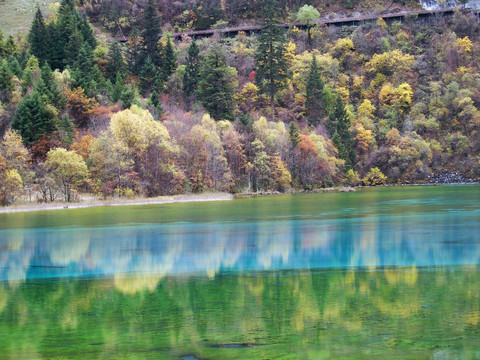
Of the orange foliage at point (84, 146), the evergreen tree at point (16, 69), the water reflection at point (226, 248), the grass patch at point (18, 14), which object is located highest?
the grass patch at point (18, 14)

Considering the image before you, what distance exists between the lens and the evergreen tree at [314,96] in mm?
116500

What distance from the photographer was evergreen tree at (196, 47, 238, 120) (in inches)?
3888

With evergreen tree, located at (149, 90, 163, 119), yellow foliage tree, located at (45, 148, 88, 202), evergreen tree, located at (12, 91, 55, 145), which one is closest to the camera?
yellow foliage tree, located at (45, 148, 88, 202)

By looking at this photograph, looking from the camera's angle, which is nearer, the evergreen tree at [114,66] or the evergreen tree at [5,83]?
the evergreen tree at [5,83]

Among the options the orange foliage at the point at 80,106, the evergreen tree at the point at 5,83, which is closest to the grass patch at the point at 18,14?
the evergreen tree at the point at 5,83

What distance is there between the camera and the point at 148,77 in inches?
4427

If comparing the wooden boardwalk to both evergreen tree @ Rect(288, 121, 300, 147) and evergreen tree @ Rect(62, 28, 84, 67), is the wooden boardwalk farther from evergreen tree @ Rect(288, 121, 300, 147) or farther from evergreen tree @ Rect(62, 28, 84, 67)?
evergreen tree @ Rect(288, 121, 300, 147)

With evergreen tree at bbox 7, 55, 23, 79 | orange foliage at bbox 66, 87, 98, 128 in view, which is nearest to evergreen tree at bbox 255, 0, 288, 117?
orange foliage at bbox 66, 87, 98, 128

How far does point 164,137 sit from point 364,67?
223ft

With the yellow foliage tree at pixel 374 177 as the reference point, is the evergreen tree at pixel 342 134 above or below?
above

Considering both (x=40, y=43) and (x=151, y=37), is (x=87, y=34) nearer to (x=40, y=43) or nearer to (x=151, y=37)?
(x=40, y=43)

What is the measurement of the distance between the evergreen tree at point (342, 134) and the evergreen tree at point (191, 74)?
971 inches

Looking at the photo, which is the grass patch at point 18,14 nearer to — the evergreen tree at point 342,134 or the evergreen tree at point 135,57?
the evergreen tree at point 135,57

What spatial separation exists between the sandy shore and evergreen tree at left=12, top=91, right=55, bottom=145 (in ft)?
36.2
